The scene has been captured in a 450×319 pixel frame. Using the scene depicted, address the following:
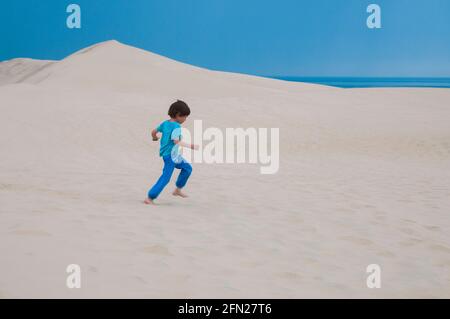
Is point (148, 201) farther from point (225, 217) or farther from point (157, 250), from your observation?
point (157, 250)

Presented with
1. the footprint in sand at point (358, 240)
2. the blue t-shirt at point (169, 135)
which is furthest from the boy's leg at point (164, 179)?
the footprint in sand at point (358, 240)

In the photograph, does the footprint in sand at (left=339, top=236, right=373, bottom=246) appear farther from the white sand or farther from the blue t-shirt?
the blue t-shirt

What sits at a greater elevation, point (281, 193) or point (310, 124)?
point (310, 124)

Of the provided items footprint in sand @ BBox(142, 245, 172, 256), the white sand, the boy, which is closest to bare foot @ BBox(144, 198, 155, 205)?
the boy

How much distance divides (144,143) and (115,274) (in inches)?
427

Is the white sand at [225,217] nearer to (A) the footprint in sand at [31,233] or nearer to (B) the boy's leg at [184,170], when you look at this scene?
(A) the footprint in sand at [31,233]

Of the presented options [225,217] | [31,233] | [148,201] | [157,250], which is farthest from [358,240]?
[31,233]

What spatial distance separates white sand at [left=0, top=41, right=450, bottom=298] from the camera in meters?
4.00

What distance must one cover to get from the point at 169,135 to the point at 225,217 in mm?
1314

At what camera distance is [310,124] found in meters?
17.9

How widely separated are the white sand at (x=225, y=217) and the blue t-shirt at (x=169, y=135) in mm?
736

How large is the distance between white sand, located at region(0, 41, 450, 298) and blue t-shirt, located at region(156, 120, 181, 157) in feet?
2.41
